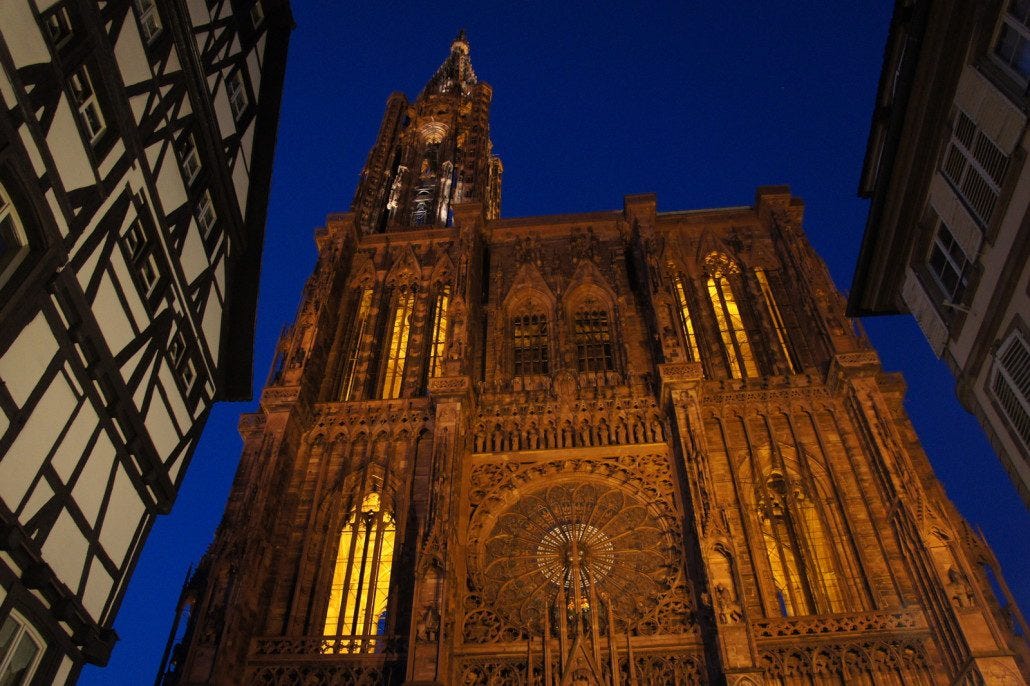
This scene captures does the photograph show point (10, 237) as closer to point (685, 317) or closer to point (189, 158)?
point (189, 158)

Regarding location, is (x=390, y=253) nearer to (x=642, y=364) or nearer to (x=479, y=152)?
(x=479, y=152)

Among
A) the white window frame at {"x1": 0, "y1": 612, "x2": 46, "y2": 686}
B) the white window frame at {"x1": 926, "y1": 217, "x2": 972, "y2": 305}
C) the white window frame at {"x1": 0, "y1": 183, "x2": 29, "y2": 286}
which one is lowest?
the white window frame at {"x1": 0, "y1": 612, "x2": 46, "y2": 686}

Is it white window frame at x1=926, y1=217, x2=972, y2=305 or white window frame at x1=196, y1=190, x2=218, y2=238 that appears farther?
white window frame at x1=196, y1=190, x2=218, y2=238

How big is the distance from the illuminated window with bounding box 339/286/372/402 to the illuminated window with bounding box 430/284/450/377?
7.14 ft

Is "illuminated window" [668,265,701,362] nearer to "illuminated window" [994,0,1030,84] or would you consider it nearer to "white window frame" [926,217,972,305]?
"white window frame" [926,217,972,305]

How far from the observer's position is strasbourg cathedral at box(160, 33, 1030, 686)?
16125 mm

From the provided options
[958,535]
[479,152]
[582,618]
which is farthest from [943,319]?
[479,152]

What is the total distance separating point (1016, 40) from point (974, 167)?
70.5 inches

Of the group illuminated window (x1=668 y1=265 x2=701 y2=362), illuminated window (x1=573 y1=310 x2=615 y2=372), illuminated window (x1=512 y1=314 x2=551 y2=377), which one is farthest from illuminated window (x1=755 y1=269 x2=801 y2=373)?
illuminated window (x1=512 y1=314 x2=551 y2=377)

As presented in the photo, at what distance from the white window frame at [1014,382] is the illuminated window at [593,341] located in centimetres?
1207

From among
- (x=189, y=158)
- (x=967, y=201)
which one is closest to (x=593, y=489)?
(x=967, y=201)

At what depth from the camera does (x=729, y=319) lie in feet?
81.0

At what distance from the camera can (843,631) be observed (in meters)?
16.2

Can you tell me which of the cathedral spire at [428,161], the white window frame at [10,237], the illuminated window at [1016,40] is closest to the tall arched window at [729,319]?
the cathedral spire at [428,161]
